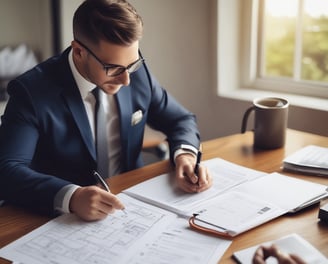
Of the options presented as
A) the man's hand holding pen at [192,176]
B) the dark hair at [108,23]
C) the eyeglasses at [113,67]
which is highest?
the dark hair at [108,23]

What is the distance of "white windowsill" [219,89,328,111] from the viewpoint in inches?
78.0

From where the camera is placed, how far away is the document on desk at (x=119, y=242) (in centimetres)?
97

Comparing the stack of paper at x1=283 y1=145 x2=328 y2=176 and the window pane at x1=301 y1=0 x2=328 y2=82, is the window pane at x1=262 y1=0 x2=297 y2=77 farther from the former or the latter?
the stack of paper at x1=283 y1=145 x2=328 y2=176

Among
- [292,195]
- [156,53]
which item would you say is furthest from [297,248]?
[156,53]

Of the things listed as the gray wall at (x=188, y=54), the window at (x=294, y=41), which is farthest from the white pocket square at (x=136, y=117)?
the window at (x=294, y=41)

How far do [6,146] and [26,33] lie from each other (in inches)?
43.2

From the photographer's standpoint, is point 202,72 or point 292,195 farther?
point 202,72

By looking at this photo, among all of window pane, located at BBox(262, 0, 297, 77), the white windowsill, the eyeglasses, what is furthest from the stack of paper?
window pane, located at BBox(262, 0, 297, 77)

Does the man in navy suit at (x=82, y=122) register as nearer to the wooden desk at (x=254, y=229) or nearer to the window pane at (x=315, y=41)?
the wooden desk at (x=254, y=229)

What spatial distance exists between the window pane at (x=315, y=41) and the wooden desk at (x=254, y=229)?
0.57m

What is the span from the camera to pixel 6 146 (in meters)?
1.31

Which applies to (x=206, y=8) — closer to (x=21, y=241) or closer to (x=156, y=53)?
(x=156, y=53)

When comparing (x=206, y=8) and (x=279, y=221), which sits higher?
(x=206, y=8)

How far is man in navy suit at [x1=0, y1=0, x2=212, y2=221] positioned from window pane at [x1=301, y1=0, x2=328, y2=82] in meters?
0.82
